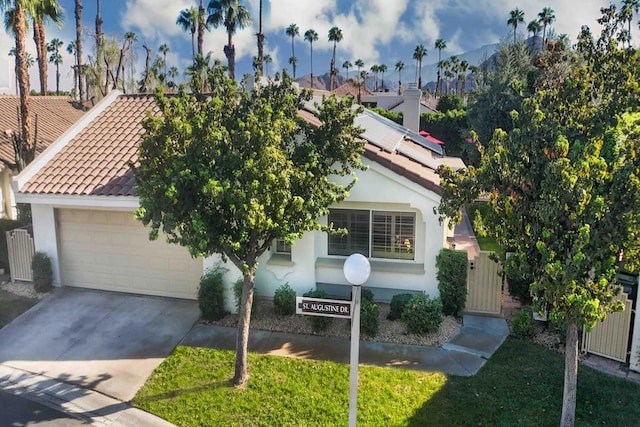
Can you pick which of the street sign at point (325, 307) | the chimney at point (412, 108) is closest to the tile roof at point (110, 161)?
the street sign at point (325, 307)

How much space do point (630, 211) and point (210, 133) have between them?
617 cm

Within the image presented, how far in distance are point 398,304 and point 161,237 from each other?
6.39 meters

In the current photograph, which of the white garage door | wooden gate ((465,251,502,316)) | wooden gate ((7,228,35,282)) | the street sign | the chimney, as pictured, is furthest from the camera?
the chimney

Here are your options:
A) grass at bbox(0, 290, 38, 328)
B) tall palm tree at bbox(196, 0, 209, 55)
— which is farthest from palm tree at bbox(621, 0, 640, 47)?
tall palm tree at bbox(196, 0, 209, 55)

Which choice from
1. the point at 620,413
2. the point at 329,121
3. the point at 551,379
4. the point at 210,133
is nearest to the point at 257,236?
the point at 210,133

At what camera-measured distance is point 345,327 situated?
1145 centimetres

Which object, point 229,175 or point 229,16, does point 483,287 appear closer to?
point 229,175

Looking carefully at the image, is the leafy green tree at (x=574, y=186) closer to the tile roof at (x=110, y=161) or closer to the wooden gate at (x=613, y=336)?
the wooden gate at (x=613, y=336)

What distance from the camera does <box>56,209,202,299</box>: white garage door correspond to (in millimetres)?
13219

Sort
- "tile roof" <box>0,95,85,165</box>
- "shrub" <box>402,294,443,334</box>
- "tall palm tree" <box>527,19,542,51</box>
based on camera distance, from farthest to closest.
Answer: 1. "tall palm tree" <box>527,19,542,51</box>
2. "tile roof" <box>0,95,85,165</box>
3. "shrub" <box>402,294,443,334</box>

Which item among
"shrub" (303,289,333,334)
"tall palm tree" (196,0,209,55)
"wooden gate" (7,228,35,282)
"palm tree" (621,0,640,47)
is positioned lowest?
"shrub" (303,289,333,334)

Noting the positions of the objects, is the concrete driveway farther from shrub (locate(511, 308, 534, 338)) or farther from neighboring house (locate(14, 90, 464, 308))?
shrub (locate(511, 308, 534, 338))

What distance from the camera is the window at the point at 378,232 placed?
12.5 m

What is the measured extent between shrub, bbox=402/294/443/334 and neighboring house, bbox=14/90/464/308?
1270mm
